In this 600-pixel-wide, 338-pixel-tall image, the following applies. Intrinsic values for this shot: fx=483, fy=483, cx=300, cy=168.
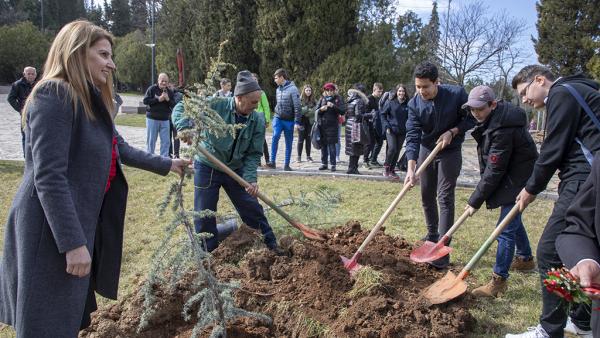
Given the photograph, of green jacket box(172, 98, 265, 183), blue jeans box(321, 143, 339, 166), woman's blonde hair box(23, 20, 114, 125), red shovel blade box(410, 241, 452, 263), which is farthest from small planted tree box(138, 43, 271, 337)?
blue jeans box(321, 143, 339, 166)

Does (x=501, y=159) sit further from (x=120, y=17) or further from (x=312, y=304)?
(x=120, y=17)

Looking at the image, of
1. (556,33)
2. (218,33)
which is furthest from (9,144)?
(556,33)

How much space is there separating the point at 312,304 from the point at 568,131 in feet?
6.58

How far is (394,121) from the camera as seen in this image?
9133 mm

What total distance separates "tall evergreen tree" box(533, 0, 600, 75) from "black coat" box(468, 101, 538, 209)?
75.4ft

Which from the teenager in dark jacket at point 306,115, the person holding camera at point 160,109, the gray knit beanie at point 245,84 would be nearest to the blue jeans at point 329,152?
the teenager in dark jacket at point 306,115

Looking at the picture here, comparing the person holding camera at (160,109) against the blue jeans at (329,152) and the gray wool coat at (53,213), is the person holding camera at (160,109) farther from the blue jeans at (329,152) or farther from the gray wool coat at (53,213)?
the gray wool coat at (53,213)

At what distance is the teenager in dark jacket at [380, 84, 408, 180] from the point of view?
909 centimetres

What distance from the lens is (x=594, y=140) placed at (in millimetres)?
2811


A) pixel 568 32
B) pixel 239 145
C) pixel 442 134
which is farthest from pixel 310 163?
pixel 568 32

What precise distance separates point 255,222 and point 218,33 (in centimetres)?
2398

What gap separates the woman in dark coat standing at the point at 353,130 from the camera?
966 centimetres

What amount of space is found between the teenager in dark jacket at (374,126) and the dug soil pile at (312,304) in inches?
243

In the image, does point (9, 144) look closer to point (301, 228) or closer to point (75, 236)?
point (301, 228)
